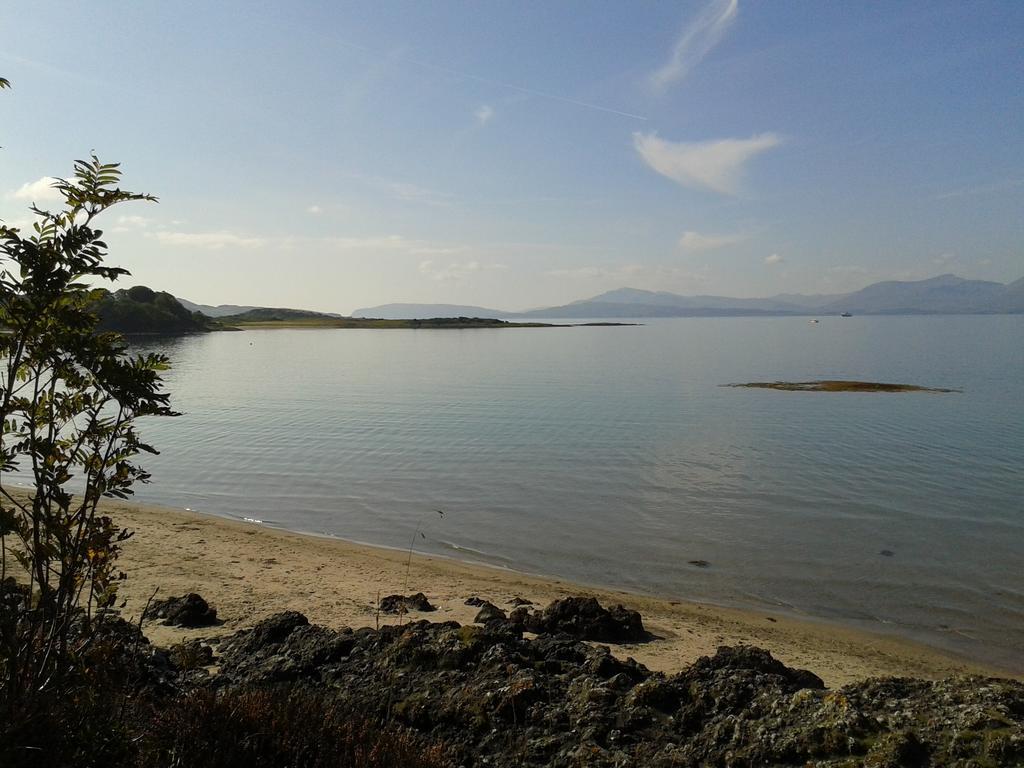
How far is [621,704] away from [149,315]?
12466cm

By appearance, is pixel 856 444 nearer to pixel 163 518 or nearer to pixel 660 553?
pixel 660 553

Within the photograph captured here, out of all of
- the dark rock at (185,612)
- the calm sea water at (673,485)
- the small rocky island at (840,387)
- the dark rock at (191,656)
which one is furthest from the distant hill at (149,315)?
the dark rock at (191,656)

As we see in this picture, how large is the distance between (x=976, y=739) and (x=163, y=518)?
1557 centimetres

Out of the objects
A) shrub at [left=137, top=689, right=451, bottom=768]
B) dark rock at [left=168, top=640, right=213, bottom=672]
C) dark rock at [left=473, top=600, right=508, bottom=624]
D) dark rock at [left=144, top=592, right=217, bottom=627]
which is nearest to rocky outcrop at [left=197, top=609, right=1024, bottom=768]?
dark rock at [left=168, top=640, right=213, bottom=672]

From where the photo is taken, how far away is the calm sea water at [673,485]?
39.5ft

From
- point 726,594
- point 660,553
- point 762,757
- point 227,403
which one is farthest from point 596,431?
point 762,757

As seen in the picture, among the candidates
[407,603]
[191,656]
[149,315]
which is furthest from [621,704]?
[149,315]

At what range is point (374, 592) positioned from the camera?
10875 millimetres

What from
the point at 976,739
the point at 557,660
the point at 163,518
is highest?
the point at 976,739

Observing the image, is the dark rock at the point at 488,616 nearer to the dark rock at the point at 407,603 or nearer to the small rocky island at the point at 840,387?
the dark rock at the point at 407,603

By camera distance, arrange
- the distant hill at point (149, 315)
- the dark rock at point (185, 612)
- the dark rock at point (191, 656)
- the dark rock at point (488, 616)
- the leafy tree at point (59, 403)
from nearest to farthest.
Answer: the leafy tree at point (59, 403) < the dark rock at point (191, 656) < the dark rock at point (488, 616) < the dark rock at point (185, 612) < the distant hill at point (149, 315)

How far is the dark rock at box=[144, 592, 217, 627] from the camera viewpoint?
8695 mm

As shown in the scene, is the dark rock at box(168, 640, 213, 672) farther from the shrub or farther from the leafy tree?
the leafy tree

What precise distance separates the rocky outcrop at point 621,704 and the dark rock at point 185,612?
191cm
